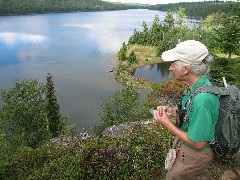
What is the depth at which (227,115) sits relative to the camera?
Result: 3387 millimetres

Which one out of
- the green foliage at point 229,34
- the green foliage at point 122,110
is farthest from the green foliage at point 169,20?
the green foliage at point 122,110

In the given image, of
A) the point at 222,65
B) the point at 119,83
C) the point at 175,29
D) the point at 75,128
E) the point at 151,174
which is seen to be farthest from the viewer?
the point at 175,29

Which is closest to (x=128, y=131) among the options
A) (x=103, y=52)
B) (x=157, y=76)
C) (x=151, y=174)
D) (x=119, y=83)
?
(x=151, y=174)

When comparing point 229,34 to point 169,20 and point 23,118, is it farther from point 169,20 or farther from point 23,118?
point 169,20

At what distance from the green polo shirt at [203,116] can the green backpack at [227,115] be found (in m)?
0.11

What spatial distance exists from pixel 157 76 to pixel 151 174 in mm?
46888

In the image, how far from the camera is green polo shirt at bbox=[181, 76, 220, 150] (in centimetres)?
320

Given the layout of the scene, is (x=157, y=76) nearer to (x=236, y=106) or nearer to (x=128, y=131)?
(x=128, y=131)

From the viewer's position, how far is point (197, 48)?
3424 mm

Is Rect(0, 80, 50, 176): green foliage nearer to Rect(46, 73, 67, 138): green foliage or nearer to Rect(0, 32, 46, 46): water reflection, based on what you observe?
Rect(46, 73, 67, 138): green foliage

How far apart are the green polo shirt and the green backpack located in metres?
0.11

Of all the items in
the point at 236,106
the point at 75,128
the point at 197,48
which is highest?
the point at 197,48

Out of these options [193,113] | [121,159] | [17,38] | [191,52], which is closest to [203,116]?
[193,113]

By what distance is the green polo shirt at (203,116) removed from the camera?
320 centimetres
